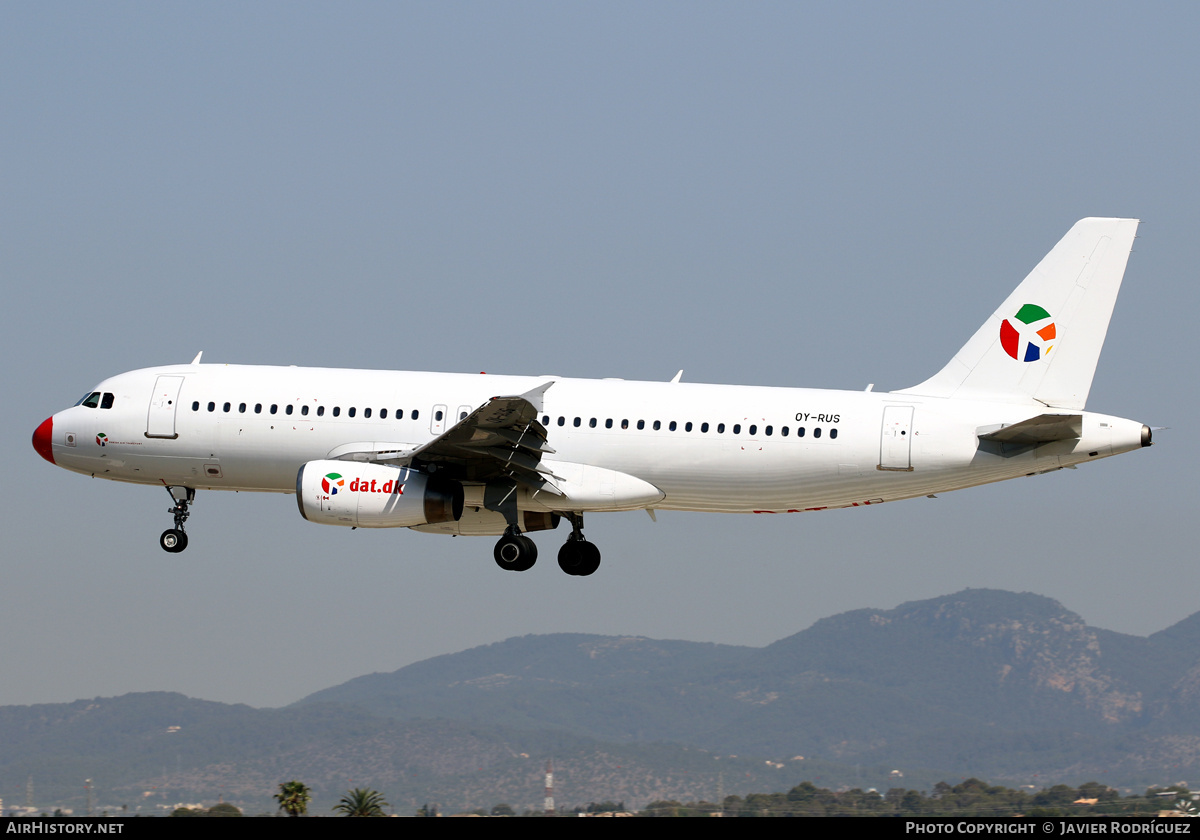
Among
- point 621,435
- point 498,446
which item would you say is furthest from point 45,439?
point 621,435

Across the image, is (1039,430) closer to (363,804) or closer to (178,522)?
(178,522)

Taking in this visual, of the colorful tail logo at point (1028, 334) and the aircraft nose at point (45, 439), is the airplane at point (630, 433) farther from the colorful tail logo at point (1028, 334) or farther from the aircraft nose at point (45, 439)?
the aircraft nose at point (45, 439)

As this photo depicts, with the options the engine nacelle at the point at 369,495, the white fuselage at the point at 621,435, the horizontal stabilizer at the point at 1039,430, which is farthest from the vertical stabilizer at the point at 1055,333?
the engine nacelle at the point at 369,495

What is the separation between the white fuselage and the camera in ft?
124

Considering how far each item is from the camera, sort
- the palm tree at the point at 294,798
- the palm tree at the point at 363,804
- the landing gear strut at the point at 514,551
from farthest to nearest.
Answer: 1. the palm tree at the point at 294,798
2. the palm tree at the point at 363,804
3. the landing gear strut at the point at 514,551

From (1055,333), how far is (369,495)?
19.5 m

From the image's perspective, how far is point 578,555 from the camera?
139 feet

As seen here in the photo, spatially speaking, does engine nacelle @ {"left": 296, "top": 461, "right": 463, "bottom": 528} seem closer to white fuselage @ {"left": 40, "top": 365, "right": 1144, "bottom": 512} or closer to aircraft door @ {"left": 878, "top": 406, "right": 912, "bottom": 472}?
white fuselage @ {"left": 40, "top": 365, "right": 1144, "bottom": 512}

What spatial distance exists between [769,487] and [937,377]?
6.05m

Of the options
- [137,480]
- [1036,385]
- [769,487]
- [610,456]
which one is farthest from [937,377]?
Result: [137,480]

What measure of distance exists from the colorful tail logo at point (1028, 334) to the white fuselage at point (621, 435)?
1.59 meters

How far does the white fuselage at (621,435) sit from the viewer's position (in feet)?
124
